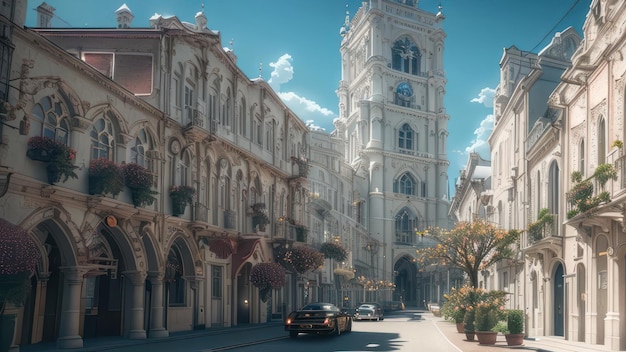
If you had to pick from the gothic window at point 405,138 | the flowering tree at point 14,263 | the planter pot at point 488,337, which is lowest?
the planter pot at point 488,337

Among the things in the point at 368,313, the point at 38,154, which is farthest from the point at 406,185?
the point at 38,154

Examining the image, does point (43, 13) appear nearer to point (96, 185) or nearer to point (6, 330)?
point (96, 185)

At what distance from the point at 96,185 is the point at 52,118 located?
2.59 metres

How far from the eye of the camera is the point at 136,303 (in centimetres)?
2622

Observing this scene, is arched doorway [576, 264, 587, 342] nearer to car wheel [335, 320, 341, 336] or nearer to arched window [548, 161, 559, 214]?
arched window [548, 161, 559, 214]

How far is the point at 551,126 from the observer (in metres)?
28.5

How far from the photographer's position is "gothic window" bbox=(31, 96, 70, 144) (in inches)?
829

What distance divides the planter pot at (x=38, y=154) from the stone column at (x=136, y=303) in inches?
293

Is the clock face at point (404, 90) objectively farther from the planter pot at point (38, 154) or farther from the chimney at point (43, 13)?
the planter pot at point (38, 154)

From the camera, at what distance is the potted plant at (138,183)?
81.8 ft

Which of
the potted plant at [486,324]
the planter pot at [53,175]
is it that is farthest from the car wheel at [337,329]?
the planter pot at [53,175]

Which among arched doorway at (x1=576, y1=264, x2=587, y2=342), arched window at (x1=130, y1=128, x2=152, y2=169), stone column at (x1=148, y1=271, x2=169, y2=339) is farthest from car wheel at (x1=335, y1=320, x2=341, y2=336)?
arched window at (x1=130, y1=128, x2=152, y2=169)

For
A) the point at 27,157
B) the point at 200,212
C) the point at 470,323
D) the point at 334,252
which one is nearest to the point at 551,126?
the point at 470,323

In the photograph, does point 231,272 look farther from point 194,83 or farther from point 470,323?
point 470,323
